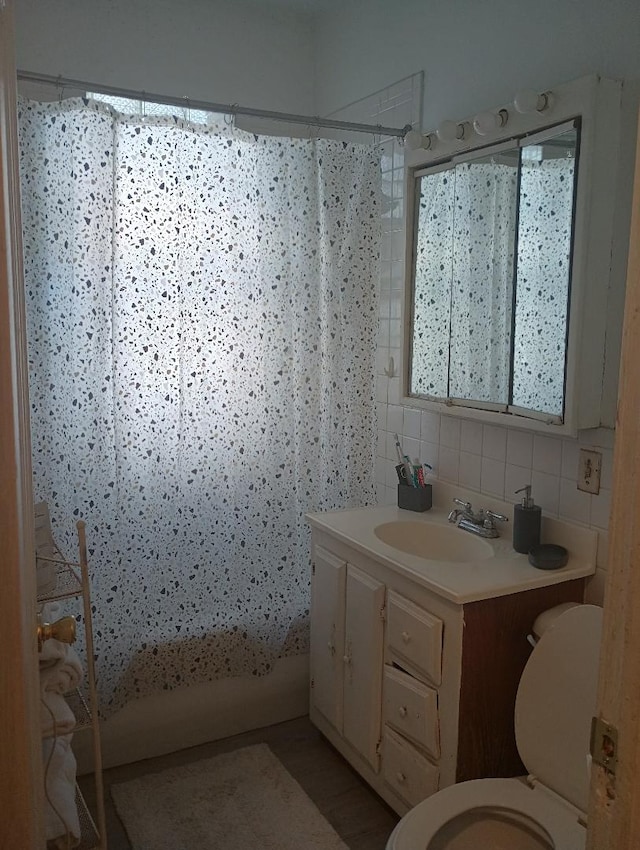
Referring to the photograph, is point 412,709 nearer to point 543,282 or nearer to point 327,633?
point 327,633

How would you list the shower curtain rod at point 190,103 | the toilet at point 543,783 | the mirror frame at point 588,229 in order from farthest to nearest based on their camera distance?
1. the shower curtain rod at point 190,103
2. the mirror frame at point 588,229
3. the toilet at point 543,783

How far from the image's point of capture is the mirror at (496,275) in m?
1.94

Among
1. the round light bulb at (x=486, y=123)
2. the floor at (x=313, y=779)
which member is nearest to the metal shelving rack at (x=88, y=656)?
the floor at (x=313, y=779)

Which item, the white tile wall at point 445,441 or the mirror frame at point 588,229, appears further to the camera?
the white tile wall at point 445,441

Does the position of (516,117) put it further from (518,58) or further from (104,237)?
(104,237)

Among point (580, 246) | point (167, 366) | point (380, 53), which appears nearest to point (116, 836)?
point (167, 366)

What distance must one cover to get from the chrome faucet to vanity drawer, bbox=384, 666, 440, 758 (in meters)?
0.48

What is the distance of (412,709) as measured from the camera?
202 centimetres

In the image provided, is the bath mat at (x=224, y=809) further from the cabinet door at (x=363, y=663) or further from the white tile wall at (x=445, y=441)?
the white tile wall at (x=445, y=441)

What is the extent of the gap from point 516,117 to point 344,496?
1.40m

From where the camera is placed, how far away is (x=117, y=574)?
2.38 m

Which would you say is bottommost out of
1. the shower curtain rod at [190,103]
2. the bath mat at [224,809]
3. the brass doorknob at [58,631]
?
the bath mat at [224,809]

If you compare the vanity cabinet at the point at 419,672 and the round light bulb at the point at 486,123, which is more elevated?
the round light bulb at the point at 486,123

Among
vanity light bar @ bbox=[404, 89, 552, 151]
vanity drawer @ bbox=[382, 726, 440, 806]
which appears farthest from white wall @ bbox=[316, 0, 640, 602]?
vanity drawer @ bbox=[382, 726, 440, 806]
